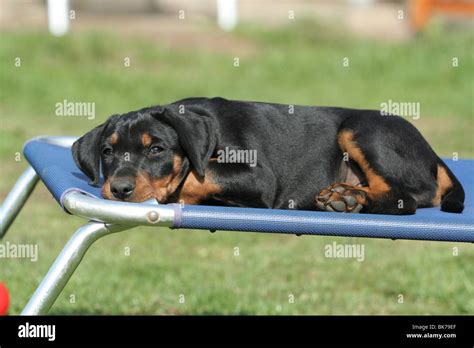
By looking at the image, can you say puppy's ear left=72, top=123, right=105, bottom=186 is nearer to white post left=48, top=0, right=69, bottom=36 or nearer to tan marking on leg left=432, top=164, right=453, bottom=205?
tan marking on leg left=432, top=164, right=453, bottom=205

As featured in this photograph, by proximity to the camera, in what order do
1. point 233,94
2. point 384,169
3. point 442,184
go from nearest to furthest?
point 384,169 < point 442,184 < point 233,94

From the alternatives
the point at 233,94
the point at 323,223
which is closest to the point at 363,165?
the point at 323,223

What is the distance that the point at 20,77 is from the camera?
39.8ft

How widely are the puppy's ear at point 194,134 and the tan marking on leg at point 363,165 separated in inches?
24.7

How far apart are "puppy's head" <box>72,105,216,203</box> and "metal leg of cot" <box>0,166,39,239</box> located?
975mm

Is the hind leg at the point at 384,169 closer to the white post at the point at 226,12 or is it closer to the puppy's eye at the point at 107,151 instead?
the puppy's eye at the point at 107,151

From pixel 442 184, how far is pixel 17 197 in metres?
2.13

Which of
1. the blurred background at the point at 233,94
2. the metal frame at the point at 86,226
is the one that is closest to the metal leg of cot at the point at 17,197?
the blurred background at the point at 233,94

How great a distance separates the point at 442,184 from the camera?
4.52m

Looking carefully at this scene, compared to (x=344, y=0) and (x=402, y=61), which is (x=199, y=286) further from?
(x=344, y=0)

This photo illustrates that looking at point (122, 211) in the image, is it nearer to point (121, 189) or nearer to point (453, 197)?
point (121, 189)

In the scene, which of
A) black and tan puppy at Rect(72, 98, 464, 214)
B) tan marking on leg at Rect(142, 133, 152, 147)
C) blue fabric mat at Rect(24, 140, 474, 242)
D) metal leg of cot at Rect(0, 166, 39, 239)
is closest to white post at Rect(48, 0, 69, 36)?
metal leg of cot at Rect(0, 166, 39, 239)

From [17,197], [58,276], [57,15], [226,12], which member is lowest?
[58,276]
